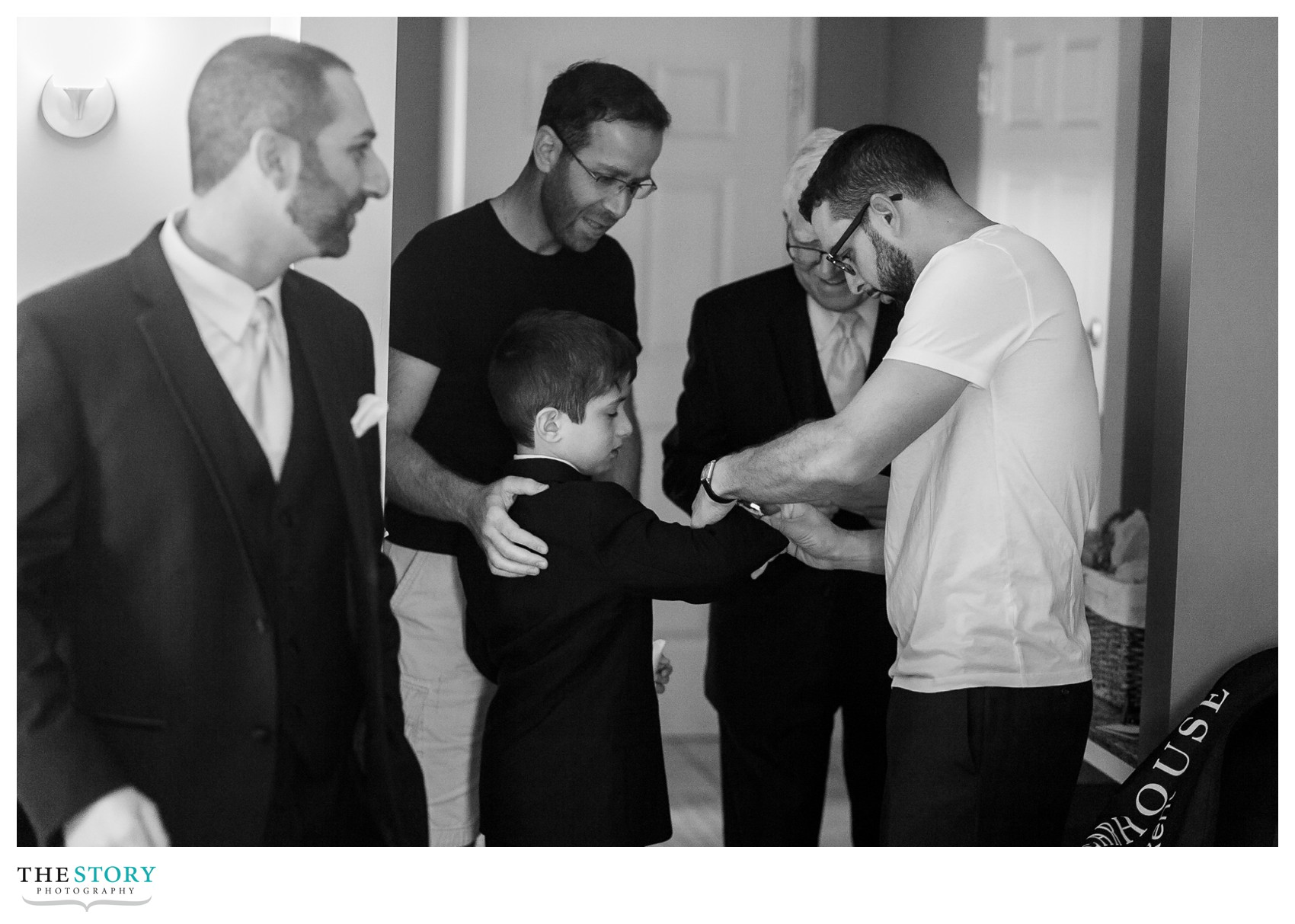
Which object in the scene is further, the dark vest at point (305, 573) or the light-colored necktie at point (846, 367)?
the light-colored necktie at point (846, 367)

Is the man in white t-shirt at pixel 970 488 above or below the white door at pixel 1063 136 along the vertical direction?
below

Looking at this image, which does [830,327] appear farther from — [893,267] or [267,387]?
[267,387]

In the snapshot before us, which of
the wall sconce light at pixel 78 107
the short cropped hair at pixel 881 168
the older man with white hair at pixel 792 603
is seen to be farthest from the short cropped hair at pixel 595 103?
the wall sconce light at pixel 78 107

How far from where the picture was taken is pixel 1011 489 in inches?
73.0

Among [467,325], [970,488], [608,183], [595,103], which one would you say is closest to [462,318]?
[467,325]

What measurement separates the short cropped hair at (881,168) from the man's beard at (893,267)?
6cm

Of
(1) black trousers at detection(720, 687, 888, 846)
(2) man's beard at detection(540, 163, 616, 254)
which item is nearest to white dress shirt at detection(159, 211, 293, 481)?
(2) man's beard at detection(540, 163, 616, 254)

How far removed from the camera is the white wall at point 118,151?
189 centimetres

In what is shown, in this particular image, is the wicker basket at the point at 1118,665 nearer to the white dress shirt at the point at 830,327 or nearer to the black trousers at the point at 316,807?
the white dress shirt at the point at 830,327

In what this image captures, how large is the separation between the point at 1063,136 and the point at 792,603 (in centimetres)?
172

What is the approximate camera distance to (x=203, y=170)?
190cm
